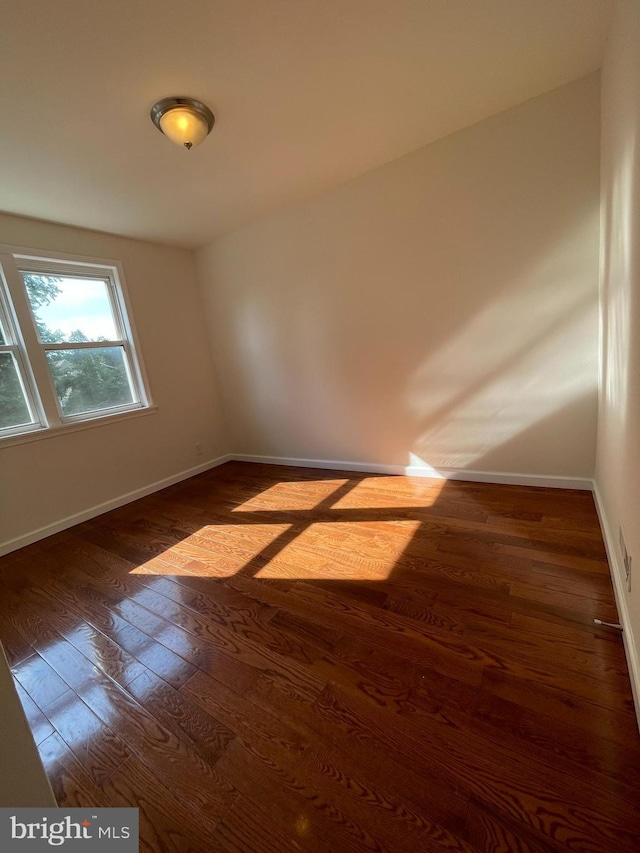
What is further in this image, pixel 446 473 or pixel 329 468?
pixel 329 468

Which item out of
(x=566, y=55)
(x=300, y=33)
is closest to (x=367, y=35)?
(x=300, y=33)

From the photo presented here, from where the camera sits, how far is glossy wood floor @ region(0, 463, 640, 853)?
0.88 meters

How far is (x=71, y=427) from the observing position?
2922mm

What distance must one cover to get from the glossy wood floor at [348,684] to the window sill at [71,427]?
0.96 m

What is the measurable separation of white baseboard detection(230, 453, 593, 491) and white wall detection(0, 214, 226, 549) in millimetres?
1079

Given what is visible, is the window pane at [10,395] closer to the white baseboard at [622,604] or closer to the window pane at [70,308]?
the window pane at [70,308]

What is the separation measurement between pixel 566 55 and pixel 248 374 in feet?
10.9

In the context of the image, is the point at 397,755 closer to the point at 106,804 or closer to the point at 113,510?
the point at 106,804

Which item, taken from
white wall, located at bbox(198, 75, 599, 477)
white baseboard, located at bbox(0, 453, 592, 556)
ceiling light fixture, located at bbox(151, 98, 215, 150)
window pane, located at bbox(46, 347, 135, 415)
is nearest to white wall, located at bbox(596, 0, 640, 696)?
white wall, located at bbox(198, 75, 599, 477)

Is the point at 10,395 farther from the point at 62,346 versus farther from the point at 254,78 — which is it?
the point at 254,78

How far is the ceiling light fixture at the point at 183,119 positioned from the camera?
1.70 metres

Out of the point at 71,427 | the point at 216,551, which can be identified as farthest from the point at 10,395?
the point at 216,551

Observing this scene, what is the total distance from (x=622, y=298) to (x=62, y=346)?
153 inches

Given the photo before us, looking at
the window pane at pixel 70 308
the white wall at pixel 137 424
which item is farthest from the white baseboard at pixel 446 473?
the window pane at pixel 70 308
